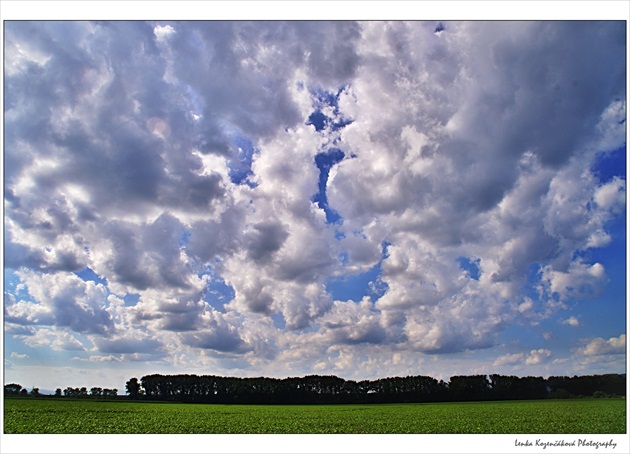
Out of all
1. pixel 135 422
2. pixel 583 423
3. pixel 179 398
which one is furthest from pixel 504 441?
pixel 179 398

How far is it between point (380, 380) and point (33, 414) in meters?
92.5

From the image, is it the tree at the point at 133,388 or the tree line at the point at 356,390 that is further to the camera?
the tree at the point at 133,388

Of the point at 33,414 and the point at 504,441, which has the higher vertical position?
the point at 33,414

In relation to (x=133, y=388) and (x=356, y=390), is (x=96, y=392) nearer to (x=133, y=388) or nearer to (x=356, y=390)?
(x=133, y=388)

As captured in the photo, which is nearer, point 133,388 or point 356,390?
point 356,390

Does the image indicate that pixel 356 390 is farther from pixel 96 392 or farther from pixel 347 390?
pixel 96 392

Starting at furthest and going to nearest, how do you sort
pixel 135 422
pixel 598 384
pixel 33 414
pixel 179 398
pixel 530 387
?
1. pixel 179 398
2. pixel 530 387
3. pixel 598 384
4. pixel 33 414
5. pixel 135 422

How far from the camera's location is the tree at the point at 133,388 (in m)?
125

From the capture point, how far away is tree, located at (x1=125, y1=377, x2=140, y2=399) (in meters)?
125

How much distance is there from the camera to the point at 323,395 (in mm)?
116938

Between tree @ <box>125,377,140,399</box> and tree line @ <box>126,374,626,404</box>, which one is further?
tree @ <box>125,377,140,399</box>

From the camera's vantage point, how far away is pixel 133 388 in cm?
12694

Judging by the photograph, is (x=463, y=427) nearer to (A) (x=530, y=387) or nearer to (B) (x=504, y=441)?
(B) (x=504, y=441)

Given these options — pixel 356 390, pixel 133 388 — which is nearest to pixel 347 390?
pixel 356 390
